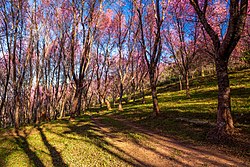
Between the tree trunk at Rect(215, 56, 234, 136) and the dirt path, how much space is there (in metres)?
1.27

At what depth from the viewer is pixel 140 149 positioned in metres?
8.09

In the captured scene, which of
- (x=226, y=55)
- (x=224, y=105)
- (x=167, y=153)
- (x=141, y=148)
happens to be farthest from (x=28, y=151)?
(x=226, y=55)

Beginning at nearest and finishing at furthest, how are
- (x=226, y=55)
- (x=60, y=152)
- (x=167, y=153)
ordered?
(x=167, y=153) → (x=60, y=152) → (x=226, y=55)

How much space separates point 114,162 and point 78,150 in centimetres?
220

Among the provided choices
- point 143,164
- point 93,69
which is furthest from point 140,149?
point 93,69

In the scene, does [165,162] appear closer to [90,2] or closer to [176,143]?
[176,143]

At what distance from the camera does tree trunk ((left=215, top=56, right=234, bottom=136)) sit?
809 cm

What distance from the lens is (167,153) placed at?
24.5ft

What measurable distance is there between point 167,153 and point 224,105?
329 cm

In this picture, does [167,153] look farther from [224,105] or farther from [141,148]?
[224,105]

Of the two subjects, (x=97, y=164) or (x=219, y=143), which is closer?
(x=97, y=164)

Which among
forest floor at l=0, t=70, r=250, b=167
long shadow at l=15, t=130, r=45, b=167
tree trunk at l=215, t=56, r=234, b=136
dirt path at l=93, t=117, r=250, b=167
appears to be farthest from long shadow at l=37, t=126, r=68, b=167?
tree trunk at l=215, t=56, r=234, b=136

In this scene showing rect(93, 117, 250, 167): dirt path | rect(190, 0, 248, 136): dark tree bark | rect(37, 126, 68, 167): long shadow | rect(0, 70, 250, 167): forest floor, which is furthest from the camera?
rect(190, 0, 248, 136): dark tree bark

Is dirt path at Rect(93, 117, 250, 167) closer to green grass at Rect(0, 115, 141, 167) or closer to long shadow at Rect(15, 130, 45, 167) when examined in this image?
green grass at Rect(0, 115, 141, 167)
